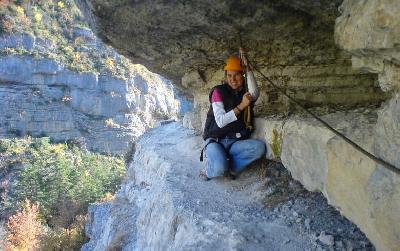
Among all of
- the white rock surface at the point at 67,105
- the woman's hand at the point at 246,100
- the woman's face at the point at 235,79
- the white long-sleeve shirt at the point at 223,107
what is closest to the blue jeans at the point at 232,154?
the white long-sleeve shirt at the point at 223,107

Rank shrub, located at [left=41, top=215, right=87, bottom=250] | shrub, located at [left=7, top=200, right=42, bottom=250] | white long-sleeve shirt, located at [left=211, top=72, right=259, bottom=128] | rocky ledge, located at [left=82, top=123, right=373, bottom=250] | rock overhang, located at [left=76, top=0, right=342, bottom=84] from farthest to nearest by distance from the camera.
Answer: shrub, located at [left=7, top=200, right=42, bottom=250], shrub, located at [left=41, top=215, right=87, bottom=250], white long-sleeve shirt, located at [left=211, top=72, right=259, bottom=128], rock overhang, located at [left=76, top=0, right=342, bottom=84], rocky ledge, located at [left=82, top=123, right=373, bottom=250]

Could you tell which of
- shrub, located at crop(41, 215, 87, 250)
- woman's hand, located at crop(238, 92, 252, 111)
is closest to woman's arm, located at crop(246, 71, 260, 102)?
woman's hand, located at crop(238, 92, 252, 111)

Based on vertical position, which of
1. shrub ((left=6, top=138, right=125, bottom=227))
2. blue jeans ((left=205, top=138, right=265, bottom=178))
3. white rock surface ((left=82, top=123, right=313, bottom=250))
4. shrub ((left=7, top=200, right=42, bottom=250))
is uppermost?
blue jeans ((left=205, top=138, right=265, bottom=178))

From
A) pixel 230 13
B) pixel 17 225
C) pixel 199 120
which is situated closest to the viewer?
pixel 230 13

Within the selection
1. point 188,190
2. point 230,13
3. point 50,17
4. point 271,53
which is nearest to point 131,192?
point 188,190

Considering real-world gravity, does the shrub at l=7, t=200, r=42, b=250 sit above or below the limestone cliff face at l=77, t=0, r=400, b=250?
below

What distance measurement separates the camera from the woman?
466 cm

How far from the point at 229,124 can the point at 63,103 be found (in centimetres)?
4300

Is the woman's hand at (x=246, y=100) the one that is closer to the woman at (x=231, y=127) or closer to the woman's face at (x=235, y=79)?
the woman at (x=231, y=127)

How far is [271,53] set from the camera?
509 centimetres

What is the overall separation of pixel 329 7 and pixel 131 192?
6796mm

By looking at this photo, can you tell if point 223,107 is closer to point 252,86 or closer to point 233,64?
point 252,86

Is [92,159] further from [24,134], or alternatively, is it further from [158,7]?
[158,7]

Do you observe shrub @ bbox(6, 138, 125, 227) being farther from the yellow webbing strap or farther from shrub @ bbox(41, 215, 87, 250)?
the yellow webbing strap
